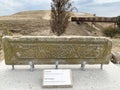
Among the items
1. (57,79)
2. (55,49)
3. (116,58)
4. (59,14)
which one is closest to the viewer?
(57,79)

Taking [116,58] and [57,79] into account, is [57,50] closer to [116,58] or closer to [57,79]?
[57,79]

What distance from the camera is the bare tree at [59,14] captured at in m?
10.2

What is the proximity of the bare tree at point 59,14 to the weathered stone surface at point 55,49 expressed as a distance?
5966mm

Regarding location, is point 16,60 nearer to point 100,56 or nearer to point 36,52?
point 36,52

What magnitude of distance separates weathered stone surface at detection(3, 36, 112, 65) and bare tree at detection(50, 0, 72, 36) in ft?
19.6

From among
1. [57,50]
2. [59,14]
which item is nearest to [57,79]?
[57,50]

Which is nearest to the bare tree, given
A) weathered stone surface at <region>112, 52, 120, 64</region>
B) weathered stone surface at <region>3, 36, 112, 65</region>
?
weathered stone surface at <region>112, 52, 120, 64</region>

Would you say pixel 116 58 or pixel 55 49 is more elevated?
pixel 55 49

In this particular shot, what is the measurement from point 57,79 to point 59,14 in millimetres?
6773

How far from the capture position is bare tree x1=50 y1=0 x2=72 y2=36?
1023 cm

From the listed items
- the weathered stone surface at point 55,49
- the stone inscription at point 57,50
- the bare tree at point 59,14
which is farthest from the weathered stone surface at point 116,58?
the bare tree at point 59,14

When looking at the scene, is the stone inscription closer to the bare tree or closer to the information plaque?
the information plaque

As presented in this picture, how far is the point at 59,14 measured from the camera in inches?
413

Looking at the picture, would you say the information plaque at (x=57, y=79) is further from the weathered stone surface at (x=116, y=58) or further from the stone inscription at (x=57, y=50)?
the weathered stone surface at (x=116, y=58)
